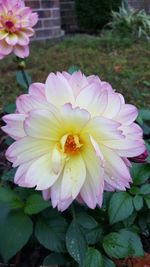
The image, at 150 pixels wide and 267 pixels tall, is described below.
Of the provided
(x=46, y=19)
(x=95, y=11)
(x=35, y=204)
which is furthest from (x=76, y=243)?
(x=95, y=11)

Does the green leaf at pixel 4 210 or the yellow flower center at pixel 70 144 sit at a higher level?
the yellow flower center at pixel 70 144

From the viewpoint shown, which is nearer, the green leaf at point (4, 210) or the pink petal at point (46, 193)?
the pink petal at point (46, 193)

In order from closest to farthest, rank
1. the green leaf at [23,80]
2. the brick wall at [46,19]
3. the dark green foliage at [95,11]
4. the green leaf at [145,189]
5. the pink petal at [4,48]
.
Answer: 1. the green leaf at [145,189]
2. the pink petal at [4,48]
3. the green leaf at [23,80]
4. the brick wall at [46,19]
5. the dark green foliage at [95,11]

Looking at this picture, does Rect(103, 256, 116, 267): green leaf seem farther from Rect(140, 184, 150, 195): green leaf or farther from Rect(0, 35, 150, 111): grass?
Rect(0, 35, 150, 111): grass

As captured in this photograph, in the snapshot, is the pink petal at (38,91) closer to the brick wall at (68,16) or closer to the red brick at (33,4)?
the red brick at (33,4)

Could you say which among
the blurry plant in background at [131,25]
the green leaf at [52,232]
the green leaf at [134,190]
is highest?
the green leaf at [134,190]

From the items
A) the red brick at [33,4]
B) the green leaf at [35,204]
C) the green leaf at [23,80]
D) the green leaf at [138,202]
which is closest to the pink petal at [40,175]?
the green leaf at [35,204]

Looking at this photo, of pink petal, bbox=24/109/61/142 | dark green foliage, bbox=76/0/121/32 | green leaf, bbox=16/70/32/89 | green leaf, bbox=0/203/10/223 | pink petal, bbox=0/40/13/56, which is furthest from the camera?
dark green foliage, bbox=76/0/121/32

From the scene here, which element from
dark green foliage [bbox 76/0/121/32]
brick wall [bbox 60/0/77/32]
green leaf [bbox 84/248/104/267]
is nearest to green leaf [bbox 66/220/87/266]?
green leaf [bbox 84/248/104/267]
